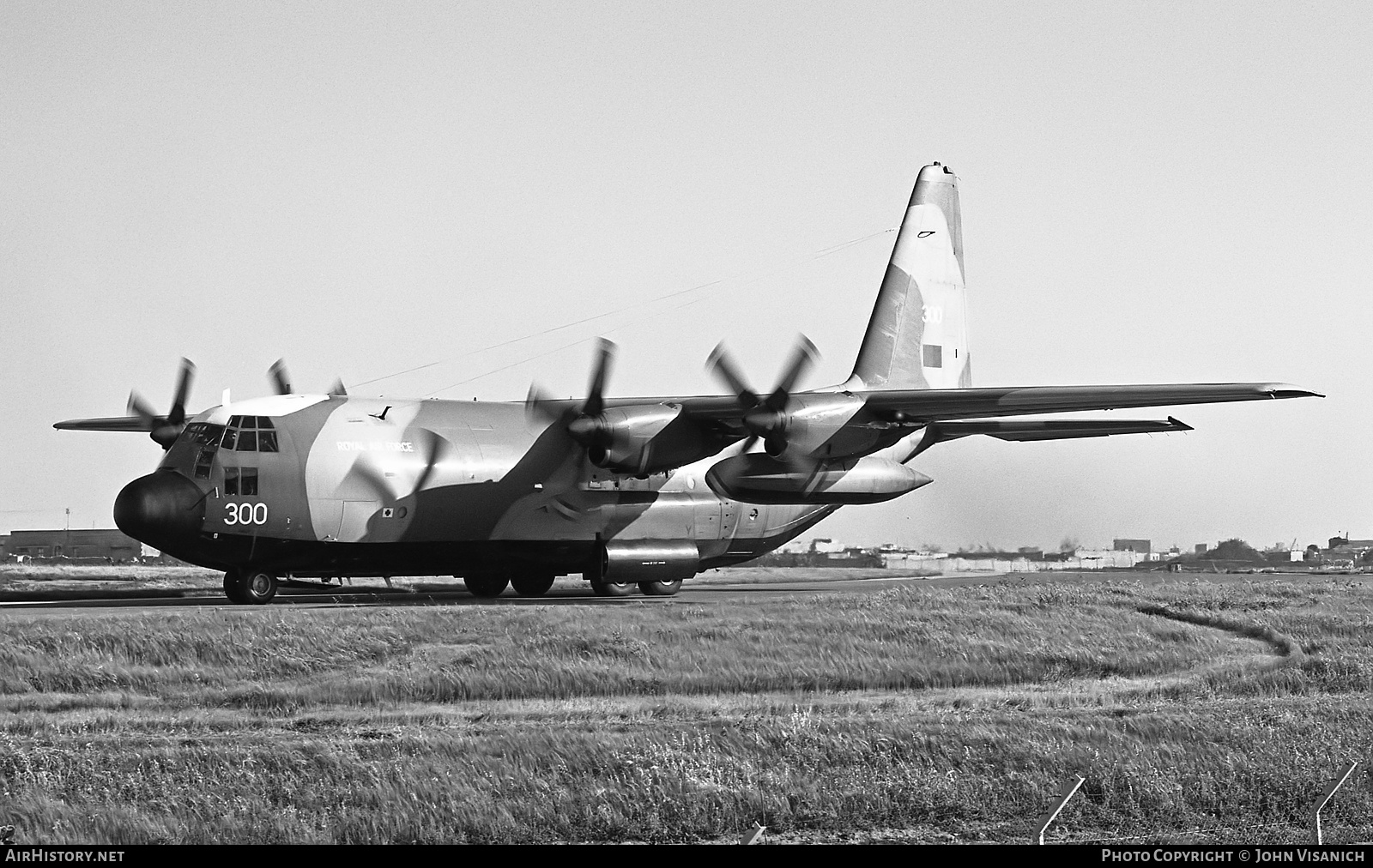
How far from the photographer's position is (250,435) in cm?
2917

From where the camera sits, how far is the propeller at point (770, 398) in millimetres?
30734

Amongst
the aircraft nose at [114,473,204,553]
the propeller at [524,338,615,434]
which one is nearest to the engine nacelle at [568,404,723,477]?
the propeller at [524,338,615,434]

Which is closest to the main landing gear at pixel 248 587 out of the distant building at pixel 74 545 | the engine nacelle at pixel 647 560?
the engine nacelle at pixel 647 560

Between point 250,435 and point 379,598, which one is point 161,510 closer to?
point 250,435

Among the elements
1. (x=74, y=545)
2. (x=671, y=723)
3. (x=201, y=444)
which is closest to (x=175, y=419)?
(x=201, y=444)

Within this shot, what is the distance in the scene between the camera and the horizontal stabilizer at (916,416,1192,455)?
37469 mm

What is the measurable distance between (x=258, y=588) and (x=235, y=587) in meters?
0.47

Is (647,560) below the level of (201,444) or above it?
below

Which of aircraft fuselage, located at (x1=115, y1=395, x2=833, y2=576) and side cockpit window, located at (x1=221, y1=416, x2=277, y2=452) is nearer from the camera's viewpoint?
aircraft fuselage, located at (x1=115, y1=395, x2=833, y2=576)

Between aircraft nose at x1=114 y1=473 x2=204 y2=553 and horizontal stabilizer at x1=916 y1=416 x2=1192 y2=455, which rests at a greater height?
horizontal stabilizer at x1=916 y1=416 x2=1192 y2=455

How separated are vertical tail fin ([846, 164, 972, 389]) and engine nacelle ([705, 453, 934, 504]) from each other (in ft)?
21.7

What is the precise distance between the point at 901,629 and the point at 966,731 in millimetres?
8215

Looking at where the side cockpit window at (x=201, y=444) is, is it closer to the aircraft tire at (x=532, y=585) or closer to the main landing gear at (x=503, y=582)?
the main landing gear at (x=503, y=582)

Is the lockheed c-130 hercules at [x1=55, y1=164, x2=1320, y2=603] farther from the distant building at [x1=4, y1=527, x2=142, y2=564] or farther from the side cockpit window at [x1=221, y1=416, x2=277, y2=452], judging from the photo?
the distant building at [x1=4, y1=527, x2=142, y2=564]
